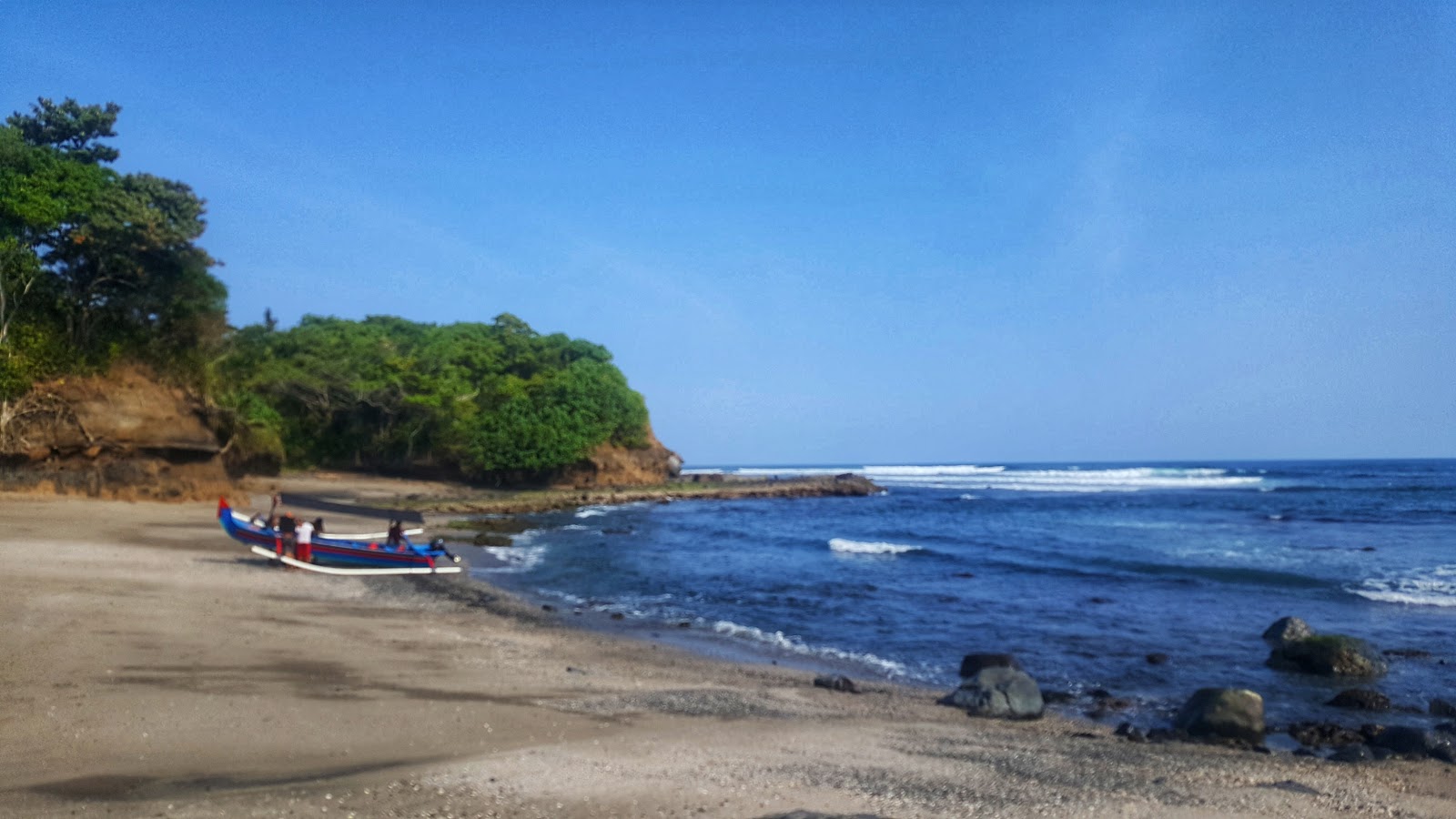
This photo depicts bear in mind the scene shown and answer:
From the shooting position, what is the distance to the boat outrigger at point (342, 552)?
61.2ft

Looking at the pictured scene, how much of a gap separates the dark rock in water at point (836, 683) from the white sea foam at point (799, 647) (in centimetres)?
143

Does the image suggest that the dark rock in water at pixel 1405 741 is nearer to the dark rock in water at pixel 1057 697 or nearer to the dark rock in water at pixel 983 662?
the dark rock in water at pixel 1057 697

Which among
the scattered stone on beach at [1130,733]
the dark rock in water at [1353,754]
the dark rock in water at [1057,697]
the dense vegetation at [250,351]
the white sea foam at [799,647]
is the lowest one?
the white sea foam at [799,647]

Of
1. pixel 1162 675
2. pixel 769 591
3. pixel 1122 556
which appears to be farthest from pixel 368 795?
pixel 1122 556

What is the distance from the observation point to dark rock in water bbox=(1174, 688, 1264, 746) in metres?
9.17

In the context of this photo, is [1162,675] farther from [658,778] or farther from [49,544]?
[49,544]

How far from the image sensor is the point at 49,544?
17344mm

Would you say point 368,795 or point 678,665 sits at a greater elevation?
point 368,795

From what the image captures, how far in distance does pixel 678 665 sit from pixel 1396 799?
26.0 feet

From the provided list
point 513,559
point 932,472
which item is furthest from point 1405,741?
point 932,472

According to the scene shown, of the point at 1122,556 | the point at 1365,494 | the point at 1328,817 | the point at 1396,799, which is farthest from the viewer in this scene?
the point at 1365,494

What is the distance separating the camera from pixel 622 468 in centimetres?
6200

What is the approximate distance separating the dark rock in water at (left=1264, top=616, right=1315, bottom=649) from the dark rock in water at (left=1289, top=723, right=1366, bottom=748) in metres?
4.65

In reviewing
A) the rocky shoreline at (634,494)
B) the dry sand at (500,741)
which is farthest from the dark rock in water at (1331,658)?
the rocky shoreline at (634,494)
